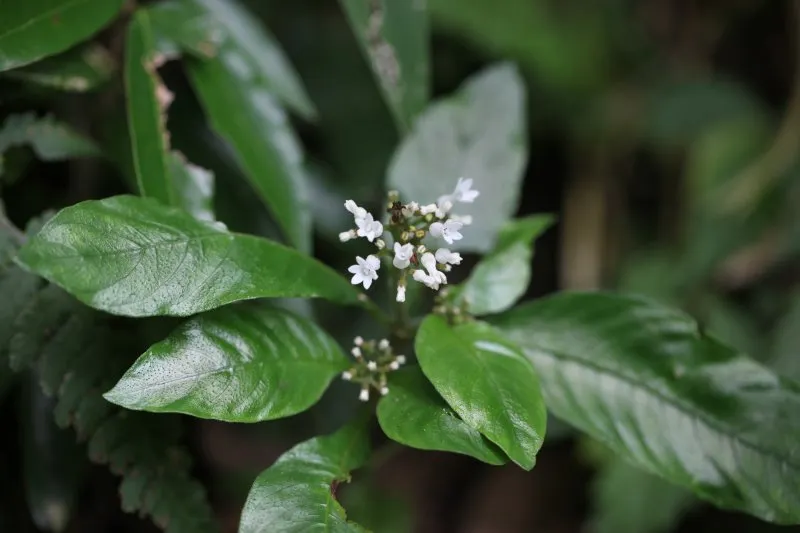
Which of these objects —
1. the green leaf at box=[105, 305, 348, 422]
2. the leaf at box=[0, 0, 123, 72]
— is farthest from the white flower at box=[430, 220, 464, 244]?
the leaf at box=[0, 0, 123, 72]

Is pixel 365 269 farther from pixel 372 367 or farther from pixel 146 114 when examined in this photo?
pixel 146 114

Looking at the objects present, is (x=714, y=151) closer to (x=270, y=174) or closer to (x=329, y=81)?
(x=329, y=81)

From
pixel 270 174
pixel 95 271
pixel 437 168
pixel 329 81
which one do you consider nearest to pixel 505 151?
pixel 437 168

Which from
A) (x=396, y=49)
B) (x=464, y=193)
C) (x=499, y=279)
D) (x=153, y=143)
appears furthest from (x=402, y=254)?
(x=396, y=49)

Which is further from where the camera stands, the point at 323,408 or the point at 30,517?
the point at 323,408

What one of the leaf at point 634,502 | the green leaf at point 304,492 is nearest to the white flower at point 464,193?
the green leaf at point 304,492

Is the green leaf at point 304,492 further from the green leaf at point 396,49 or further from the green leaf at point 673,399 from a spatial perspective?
the green leaf at point 396,49

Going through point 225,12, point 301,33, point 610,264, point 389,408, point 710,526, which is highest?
point 225,12
